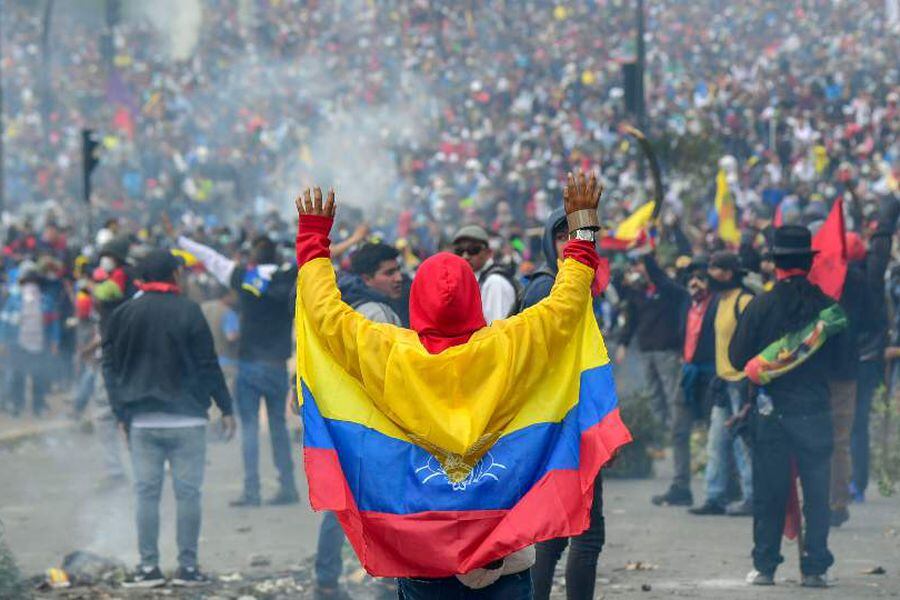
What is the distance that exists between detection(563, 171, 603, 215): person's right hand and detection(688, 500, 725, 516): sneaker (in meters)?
5.92

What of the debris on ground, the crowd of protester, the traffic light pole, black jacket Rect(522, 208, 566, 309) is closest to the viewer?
black jacket Rect(522, 208, 566, 309)

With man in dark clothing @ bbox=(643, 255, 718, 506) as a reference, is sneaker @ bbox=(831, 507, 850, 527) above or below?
below

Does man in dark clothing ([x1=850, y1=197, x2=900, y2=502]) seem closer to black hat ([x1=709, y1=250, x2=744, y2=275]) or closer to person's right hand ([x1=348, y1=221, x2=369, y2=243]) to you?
black hat ([x1=709, y1=250, x2=744, y2=275])

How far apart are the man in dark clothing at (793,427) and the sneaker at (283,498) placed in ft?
13.8

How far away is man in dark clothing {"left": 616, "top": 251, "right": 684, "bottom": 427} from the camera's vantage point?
1250 centimetres

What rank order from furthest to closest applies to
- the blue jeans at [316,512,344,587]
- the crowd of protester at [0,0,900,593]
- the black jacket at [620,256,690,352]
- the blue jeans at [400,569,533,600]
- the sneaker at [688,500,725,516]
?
the black jacket at [620,256,690,352] < the crowd of protester at [0,0,900,593] < the sneaker at [688,500,725,516] < the blue jeans at [316,512,344,587] < the blue jeans at [400,569,533,600]

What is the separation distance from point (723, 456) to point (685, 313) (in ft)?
4.66

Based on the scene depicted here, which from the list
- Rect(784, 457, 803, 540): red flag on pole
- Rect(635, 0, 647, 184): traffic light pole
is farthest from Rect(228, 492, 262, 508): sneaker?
Rect(635, 0, 647, 184): traffic light pole

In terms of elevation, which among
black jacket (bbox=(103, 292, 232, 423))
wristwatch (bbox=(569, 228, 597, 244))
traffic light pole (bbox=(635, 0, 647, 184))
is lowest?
black jacket (bbox=(103, 292, 232, 423))

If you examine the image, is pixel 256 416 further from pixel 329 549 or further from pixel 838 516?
pixel 838 516

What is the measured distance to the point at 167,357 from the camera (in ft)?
30.3

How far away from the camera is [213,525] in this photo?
438 inches

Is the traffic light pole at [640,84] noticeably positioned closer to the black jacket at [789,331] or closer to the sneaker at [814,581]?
the black jacket at [789,331]

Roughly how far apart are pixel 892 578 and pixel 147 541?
12.0 ft
